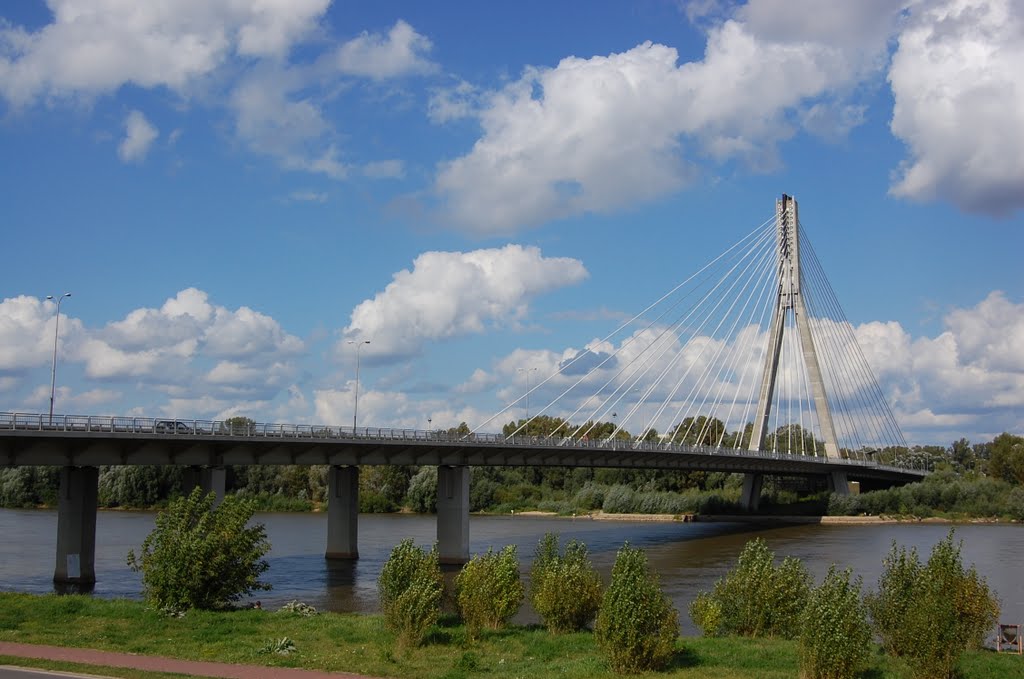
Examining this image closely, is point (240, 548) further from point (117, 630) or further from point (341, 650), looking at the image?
point (341, 650)

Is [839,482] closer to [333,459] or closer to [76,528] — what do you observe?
[333,459]

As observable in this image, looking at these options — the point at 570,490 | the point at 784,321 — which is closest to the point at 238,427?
the point at 784,321

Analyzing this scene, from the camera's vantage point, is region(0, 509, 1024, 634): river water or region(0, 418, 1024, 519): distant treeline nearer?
region(0, 509, 1024, 634): river water

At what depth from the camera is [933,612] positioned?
17.8 metres

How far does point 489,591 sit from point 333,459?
34549mm

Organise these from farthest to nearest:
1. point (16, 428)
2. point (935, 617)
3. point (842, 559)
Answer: point (842, 559) < point (16, 428) < point (935, 617)

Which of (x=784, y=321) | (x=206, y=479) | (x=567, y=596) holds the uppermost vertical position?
(x=784, y=321)

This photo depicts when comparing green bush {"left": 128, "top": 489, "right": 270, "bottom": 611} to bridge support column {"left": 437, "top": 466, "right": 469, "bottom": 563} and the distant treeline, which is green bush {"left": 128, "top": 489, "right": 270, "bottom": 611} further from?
the distant treeline

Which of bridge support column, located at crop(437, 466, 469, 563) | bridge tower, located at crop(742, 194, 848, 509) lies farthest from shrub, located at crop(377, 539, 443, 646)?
bridge tower, located at crop(742, 194, 848, 509)

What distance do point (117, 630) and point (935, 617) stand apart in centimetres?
1790

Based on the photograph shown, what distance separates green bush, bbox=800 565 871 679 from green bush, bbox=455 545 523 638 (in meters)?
8.28

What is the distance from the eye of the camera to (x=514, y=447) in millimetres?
65625

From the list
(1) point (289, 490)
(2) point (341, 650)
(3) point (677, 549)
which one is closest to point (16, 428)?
(2) point (341, 650)

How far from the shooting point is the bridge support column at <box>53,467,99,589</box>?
4250 centimetres
